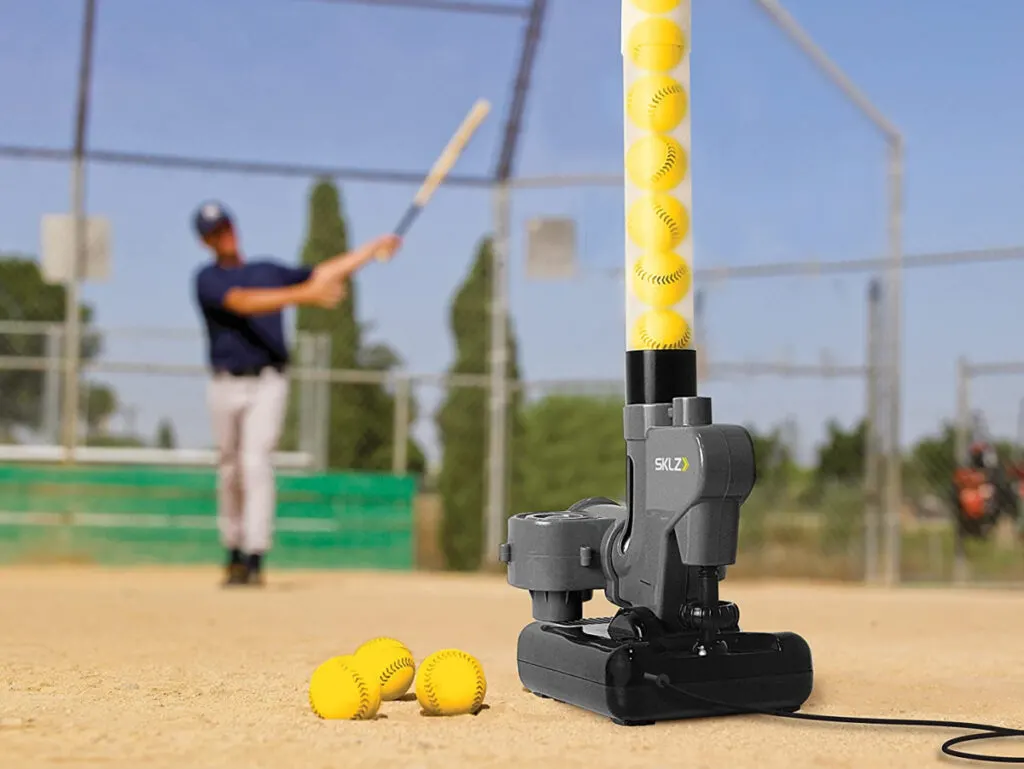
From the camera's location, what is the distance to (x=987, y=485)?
8.40 meters

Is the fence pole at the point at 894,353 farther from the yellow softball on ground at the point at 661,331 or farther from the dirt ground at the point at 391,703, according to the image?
the yellow softball on ground at the point at 661,331

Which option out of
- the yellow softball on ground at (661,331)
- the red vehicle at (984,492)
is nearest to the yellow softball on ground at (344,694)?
the yellow softball on ground at (661,331)

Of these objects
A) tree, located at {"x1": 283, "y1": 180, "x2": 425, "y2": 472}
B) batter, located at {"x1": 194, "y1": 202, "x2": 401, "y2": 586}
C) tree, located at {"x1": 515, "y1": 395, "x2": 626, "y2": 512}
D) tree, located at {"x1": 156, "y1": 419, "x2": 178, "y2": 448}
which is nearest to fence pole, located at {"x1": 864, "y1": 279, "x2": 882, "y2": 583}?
tree, located at {"x1": 515, "y1": 395, "x2": 626, "y2": 512}

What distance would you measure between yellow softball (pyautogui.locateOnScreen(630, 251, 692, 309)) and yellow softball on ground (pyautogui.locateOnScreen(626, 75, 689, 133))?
0.30 meters

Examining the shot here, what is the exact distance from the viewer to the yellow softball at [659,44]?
3129 millimetres

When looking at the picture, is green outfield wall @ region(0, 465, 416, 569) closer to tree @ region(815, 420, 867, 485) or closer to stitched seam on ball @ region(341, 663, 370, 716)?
tree @ region(815, 420, 867, 485)

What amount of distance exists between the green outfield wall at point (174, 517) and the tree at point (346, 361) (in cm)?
421

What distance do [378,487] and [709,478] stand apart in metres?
6.06

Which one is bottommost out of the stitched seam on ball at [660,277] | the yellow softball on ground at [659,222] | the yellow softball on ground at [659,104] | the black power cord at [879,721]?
the black power cord at [879,721]

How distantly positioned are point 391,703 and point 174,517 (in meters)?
5.59

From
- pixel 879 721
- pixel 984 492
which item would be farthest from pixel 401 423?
pixel 879 721

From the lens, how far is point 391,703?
3.17 meters

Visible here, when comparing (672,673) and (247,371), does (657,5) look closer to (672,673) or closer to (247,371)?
(672,673)

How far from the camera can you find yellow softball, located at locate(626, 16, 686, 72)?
313cm
